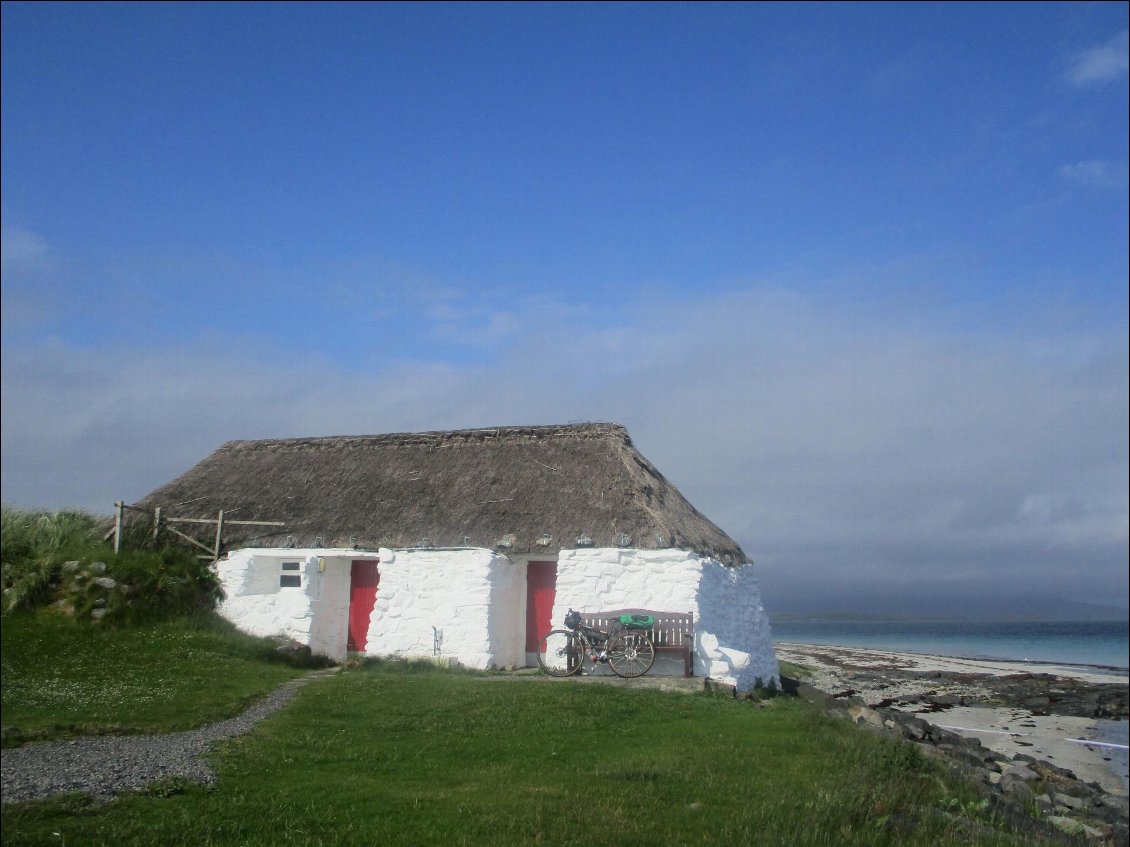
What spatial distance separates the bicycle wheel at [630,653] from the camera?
16231 mm

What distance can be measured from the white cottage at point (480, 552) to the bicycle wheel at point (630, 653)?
24.4 inches

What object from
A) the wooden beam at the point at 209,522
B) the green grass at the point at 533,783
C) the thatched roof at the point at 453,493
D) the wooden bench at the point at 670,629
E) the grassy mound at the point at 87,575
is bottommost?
the green grass at the point at 533,783

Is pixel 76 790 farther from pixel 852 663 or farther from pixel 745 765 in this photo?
pixel 852 663

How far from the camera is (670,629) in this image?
54.0 feet

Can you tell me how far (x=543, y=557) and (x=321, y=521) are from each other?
5.18 metres

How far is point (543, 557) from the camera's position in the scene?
17.9 meters

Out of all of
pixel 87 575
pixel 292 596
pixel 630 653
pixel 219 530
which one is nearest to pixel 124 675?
pixel 87 575

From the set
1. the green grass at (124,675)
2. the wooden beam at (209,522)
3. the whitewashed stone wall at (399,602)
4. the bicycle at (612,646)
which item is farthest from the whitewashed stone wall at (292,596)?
the bicycle at (612,646)

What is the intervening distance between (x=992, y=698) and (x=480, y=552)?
1974cm

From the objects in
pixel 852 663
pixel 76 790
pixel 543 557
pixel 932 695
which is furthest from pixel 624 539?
pixel 852 663

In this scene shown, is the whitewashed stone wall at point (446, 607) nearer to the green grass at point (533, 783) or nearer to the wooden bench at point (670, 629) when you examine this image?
the wooden bench at point (670, 629)

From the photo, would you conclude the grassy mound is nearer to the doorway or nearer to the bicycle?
the doorway

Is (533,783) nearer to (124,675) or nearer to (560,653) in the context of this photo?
(124,675)

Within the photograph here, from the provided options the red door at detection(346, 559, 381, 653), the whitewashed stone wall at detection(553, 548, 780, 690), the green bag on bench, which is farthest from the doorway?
the green bag on bench
